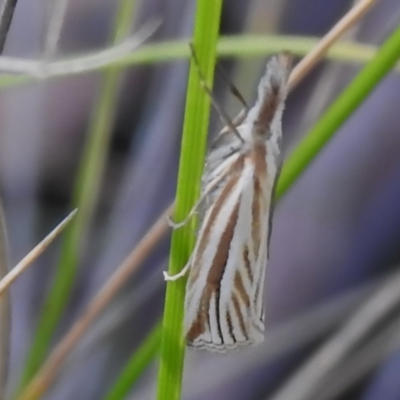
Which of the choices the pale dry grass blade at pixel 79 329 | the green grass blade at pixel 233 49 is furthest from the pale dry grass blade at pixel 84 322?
the green grass blade at pixel 233 49

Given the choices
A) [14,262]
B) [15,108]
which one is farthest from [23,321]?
[15,108]

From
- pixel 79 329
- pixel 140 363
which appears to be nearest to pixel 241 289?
pixel 140 363

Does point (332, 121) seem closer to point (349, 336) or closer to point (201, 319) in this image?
point (201, 319)

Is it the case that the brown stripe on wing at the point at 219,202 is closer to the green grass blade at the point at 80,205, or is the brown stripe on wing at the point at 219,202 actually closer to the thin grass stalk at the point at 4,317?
the thin grass stalk at the point at 4,317

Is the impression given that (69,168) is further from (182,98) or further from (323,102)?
(323,102)

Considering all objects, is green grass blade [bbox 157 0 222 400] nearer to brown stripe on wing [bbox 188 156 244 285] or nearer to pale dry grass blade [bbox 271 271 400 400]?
brown stripe on wing [bbox 188 156 244 285]

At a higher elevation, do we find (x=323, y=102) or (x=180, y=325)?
(x=323, y=102)
